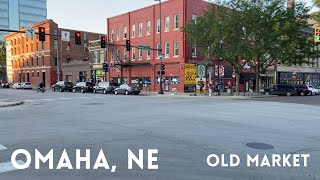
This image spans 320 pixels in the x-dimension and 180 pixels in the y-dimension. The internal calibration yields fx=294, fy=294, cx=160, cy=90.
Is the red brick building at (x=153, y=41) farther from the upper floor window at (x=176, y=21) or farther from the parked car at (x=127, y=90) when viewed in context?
the parked car at (x=127, y=90)

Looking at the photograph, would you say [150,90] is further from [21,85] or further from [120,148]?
[120,148]

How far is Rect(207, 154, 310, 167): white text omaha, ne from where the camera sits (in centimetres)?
617

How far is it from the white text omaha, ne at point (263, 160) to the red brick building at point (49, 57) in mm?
52207

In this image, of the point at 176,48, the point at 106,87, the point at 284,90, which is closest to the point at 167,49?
the point at 176,48

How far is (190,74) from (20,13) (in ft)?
336

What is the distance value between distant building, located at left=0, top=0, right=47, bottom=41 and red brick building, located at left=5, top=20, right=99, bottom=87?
41070 mm

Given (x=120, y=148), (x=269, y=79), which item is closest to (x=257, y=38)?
(x=269, y=79)

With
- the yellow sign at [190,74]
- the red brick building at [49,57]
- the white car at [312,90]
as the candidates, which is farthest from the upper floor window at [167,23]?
the white car at [312,90]

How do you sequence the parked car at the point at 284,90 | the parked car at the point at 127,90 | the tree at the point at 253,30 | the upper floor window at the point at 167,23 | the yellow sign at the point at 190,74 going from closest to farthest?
the tree at the point at 253,30, the parked car at the point at 127,90, the parked car at the point at 284,90, the yellow sign at the point at 190,74, the upper floor window at the point at 167,23

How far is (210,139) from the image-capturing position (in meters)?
8.44

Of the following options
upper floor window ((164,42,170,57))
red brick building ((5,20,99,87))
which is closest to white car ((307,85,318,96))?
upper floor window ((164,42,170,57))

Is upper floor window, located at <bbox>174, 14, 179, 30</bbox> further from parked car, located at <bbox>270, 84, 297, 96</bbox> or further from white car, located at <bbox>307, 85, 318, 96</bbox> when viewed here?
white car, located at <bbox>307, 85, 318, 96</bbox>

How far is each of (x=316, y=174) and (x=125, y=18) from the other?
153 ft

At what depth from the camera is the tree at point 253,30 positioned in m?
32.2
